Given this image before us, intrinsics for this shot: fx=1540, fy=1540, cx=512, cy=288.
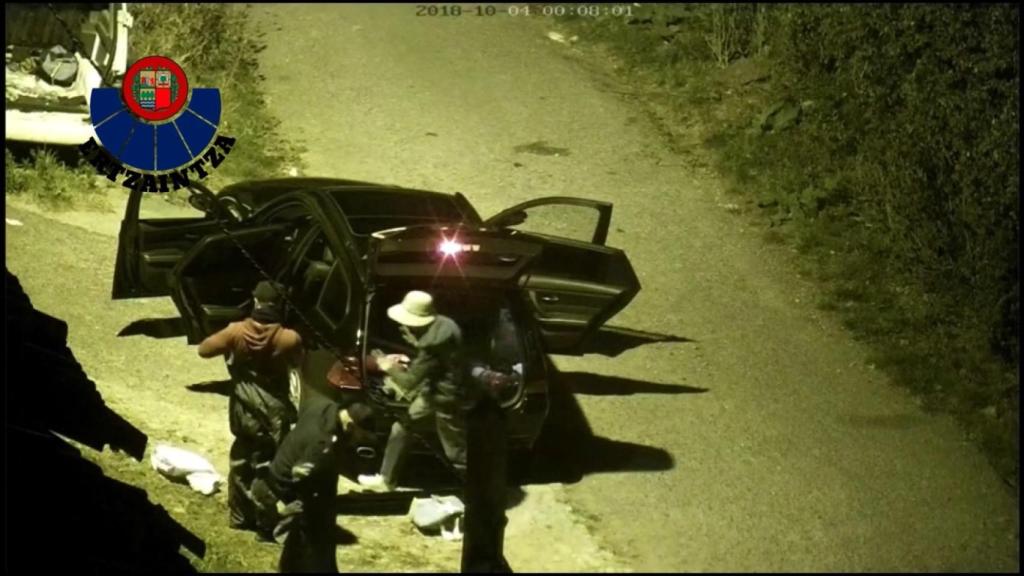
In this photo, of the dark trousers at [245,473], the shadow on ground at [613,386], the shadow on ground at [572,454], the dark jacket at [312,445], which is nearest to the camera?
the dark jacket at [312,445]

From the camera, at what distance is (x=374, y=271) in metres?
9.57

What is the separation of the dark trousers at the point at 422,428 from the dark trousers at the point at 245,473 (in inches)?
29.8

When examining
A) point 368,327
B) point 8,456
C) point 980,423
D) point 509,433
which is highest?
point 8,456

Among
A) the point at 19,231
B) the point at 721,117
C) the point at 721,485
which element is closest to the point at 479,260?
the point at 721,485

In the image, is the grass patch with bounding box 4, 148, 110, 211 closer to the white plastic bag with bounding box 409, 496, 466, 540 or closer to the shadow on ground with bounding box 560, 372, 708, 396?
the shadow on ground with bounding box 560, 372, 708, 396

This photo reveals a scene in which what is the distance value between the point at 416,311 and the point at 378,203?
6.79ft

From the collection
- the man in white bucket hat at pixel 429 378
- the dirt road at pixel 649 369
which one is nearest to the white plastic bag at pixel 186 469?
the dirt road at pixel 649 369

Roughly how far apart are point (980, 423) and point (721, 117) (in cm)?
652

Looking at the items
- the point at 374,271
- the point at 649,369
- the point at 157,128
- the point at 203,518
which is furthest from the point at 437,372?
the point at 157,128

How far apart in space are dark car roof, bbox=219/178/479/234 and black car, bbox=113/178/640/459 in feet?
0.05

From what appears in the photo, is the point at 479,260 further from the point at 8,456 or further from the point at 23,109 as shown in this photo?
the point at 23,109

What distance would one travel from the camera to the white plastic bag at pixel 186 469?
382 inches

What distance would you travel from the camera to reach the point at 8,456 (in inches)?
220

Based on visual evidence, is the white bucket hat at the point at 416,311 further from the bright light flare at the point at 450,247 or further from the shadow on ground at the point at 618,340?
the shadow on ground at the point at 618,340
